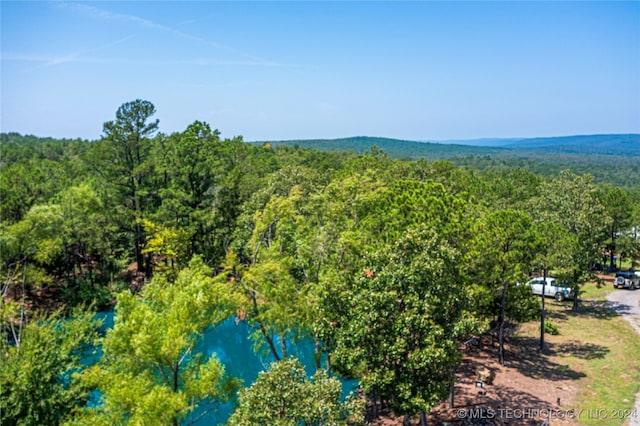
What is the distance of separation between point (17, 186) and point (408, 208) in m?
31.0

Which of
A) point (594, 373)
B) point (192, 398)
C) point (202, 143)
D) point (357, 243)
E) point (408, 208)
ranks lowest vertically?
point (594, 373)

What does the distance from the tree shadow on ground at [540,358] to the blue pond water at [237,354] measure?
305 inches

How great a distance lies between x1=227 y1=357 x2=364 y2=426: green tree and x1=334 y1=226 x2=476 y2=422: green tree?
1.70 meters

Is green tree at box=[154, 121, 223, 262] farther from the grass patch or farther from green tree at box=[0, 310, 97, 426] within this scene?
the grass patch

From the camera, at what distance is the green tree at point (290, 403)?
9.45m

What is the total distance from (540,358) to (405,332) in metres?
13.0

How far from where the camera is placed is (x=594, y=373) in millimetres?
18734

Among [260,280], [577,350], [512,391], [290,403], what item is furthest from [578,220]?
[290,403]

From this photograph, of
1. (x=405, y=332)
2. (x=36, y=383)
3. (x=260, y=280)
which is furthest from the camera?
(x=260, y=280)

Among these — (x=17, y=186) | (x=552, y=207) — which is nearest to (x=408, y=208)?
(x=552, y=207)

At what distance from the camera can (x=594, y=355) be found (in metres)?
20.6

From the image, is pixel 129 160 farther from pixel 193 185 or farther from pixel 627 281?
pixel 627 281

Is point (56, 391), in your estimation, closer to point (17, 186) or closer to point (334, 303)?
point (334, 303)

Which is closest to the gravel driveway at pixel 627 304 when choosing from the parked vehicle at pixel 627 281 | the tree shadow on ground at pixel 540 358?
the parked vehicle at pixel 627 281
